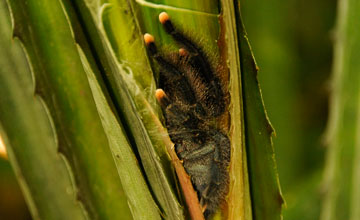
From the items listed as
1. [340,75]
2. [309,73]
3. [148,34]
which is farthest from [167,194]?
[309,73]

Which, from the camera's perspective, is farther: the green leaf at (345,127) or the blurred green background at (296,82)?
the blurred green background at (296,82)

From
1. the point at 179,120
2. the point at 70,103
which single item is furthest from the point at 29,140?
the point at 179,120

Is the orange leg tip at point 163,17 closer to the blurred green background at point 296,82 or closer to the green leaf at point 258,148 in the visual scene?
the green leaf at point 258,148

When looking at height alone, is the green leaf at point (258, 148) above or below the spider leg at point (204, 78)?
below

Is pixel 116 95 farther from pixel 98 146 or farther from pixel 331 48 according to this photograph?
pixel 331 48

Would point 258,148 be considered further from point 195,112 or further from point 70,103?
point 70,103

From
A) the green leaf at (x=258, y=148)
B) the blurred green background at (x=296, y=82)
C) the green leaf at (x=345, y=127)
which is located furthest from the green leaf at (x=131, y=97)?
the blurred green background at (x=296, y=82)

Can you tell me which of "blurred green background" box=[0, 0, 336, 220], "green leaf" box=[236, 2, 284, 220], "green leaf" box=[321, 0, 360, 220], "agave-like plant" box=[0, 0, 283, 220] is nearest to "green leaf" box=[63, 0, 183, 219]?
"agave-like plant" box=[0, 0, 283, 220]
